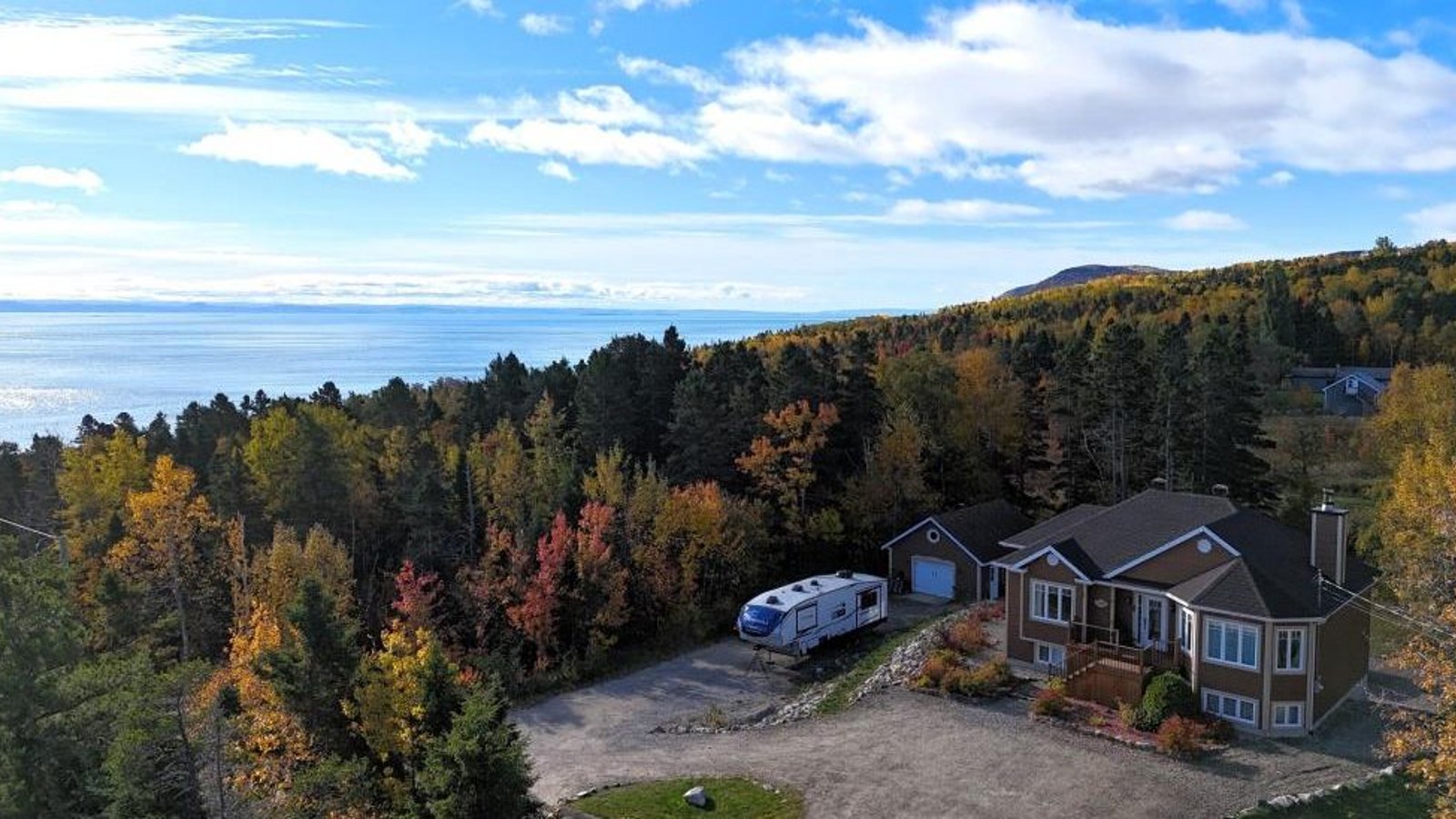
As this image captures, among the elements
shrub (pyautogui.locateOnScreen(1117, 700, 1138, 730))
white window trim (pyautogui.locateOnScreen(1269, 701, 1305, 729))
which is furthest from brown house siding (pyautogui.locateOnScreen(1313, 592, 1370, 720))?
shrub (pyautogui.locateOnScreen(1117, 700, 1138, 730))

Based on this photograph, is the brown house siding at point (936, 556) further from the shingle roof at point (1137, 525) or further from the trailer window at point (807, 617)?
the trailer window at point (807, 617)

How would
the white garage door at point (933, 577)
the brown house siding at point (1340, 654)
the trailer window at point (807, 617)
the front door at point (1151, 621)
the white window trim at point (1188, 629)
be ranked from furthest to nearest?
1. the white garage door at point (933, 577)
2. the trailer window at point (807, 617)
3. the front door at point (1151, 621)
4. the white window trim at point (1188, 629)
5. the brown house siding at point (1340, 654)

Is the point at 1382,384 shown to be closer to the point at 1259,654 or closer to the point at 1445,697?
the point at 1259,654

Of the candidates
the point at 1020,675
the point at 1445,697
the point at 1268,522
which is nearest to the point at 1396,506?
the point at 1268,522

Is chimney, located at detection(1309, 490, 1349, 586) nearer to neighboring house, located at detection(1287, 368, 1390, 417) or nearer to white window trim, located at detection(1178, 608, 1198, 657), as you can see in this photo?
white window trim, located at detection(1178, 608, 1198, 657)

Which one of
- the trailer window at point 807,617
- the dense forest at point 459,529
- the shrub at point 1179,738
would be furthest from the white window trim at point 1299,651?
the dense forest at point 459,529
